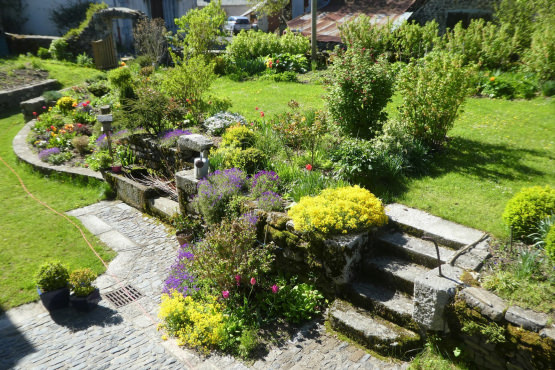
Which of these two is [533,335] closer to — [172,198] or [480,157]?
[480,157]

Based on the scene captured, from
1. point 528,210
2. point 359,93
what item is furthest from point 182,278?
point 528,210

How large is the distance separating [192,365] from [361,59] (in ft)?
19.5

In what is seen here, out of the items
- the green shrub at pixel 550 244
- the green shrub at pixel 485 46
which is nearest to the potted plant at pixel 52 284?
the green shrub at pixel 550 244

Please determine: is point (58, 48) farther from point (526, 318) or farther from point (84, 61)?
point (526, 318)

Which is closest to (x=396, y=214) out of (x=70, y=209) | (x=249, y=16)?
(x=70, y=209)

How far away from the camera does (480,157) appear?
7613mm

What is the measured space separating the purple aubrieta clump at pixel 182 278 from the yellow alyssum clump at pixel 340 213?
70.1 inches

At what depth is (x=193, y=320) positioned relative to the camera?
5.26 m

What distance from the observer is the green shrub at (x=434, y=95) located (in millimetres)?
7473

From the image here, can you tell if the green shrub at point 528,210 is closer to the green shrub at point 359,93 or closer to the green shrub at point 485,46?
the green shrub at point 359,93

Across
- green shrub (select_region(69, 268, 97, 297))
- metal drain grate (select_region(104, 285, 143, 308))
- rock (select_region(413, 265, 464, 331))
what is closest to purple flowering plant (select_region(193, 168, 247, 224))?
metal drain grate (select_region(104, 285, 143, 308))

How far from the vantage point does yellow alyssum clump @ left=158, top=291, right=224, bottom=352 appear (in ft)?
16.6

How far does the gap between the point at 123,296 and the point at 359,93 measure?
5176 millimetres

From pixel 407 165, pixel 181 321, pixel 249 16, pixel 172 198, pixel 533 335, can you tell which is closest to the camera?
pixel 533 335
